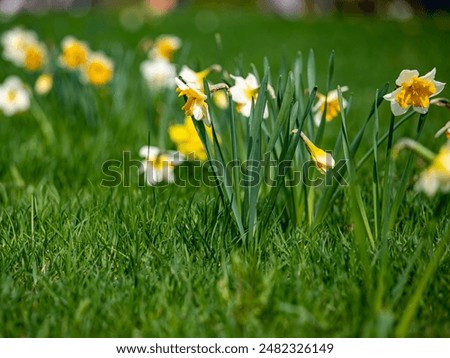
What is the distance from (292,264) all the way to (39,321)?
1.87 ft

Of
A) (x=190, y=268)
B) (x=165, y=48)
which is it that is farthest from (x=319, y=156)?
(x=165, y=48)

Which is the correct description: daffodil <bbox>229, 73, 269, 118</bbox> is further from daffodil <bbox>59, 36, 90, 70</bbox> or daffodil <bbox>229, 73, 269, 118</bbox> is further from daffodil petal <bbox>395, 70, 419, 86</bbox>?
daffodil <bbox>59, 36, 90, 70</bbox>

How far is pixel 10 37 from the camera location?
2844 mm

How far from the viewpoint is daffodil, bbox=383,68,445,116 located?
4.34 feet

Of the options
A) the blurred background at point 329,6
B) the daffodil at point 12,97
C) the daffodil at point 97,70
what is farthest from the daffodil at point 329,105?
the blurred background at point 329,6

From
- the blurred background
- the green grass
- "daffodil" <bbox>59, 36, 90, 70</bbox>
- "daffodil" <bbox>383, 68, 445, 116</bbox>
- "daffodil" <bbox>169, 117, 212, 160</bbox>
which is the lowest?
the blurred background

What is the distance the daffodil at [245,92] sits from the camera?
58.8 inches

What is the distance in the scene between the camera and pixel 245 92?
151cm

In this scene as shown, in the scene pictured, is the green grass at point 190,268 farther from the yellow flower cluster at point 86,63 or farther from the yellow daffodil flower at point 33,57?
the yellow daffodil flower at point 33,57

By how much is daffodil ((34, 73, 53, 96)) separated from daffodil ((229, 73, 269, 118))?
1534 mm

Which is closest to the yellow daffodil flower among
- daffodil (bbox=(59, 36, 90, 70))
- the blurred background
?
daffodil (bbox=(59, 36, 90, 70))

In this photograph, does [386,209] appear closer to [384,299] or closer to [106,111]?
[384,299]

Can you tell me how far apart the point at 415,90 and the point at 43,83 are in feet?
6.36
